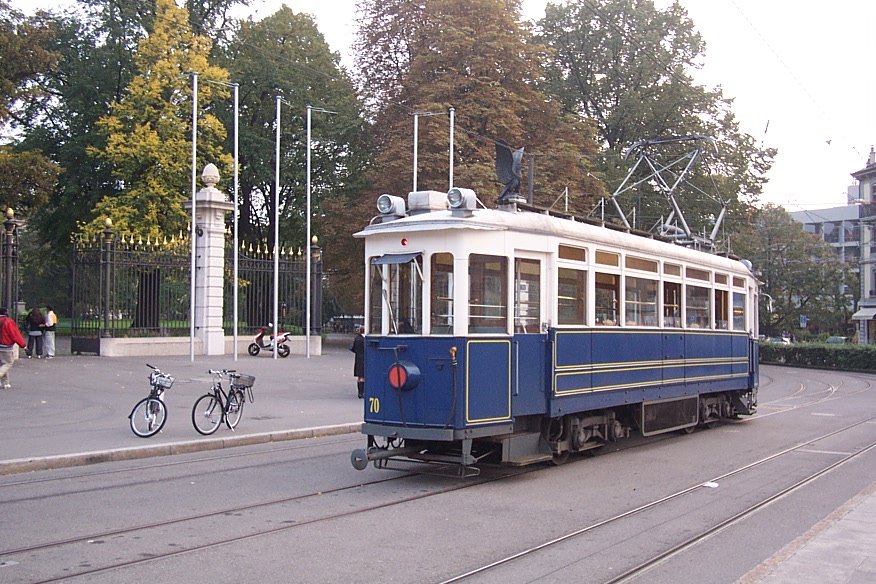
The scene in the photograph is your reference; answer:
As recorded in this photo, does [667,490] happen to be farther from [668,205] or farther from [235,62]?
[235,62]

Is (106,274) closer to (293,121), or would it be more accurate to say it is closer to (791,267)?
(293,121)

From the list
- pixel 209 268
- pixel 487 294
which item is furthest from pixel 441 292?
pixel 209 268

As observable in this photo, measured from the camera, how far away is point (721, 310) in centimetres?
1712

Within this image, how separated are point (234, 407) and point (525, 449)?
5.78 meters

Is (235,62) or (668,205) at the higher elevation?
(235,62)

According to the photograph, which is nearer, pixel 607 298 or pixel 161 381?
pixel 607 298

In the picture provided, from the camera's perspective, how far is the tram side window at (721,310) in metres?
16.9

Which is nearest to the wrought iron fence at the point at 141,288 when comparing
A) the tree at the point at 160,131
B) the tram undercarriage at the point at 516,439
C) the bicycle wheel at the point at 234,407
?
the tree at the point at 160,131

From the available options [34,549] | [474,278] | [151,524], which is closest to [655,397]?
[474,278]

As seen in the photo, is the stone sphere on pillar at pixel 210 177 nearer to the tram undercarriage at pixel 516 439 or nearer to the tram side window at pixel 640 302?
the tram undercarriage at pixel 516 439

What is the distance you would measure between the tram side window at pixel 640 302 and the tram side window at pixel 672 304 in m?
0.43

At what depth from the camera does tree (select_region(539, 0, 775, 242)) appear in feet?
150

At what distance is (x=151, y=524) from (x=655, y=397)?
8.22m

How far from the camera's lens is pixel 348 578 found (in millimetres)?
6793
